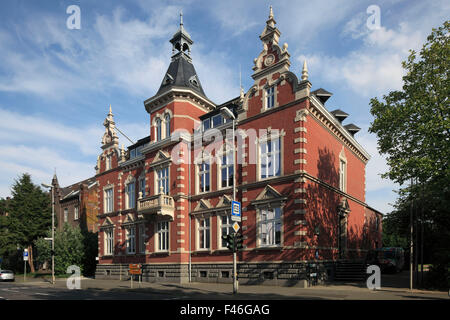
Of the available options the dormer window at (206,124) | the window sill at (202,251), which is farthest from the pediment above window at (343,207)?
the dormer window at (206,124)

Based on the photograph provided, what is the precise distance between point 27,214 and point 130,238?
78.5ft

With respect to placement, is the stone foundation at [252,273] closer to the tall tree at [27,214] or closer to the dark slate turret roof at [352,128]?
the dark slate turret roof at [352,128]

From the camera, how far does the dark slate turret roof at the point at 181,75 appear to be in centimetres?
3200

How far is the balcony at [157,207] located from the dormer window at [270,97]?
434 inches

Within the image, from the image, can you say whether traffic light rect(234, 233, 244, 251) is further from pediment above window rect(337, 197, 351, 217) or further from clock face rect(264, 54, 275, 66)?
clock face rect(264, 54, 275, 66)

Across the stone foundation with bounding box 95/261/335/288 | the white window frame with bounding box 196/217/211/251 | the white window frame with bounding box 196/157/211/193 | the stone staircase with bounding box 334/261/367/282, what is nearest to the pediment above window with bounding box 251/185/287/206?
the stone foundation with bounding box 95/261/335/288

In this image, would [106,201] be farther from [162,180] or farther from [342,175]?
[342,175]

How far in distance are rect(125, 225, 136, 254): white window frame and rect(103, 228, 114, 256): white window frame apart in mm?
3283

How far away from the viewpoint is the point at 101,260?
38094mm

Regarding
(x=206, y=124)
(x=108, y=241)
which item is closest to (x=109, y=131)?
(x=108, y=241)

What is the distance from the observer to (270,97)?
24672 mm

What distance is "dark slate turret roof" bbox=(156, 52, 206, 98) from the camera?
105 feet

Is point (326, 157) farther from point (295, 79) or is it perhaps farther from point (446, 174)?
point (446, 174)

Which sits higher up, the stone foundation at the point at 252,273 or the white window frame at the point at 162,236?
the white window frame at the point at 162,236
